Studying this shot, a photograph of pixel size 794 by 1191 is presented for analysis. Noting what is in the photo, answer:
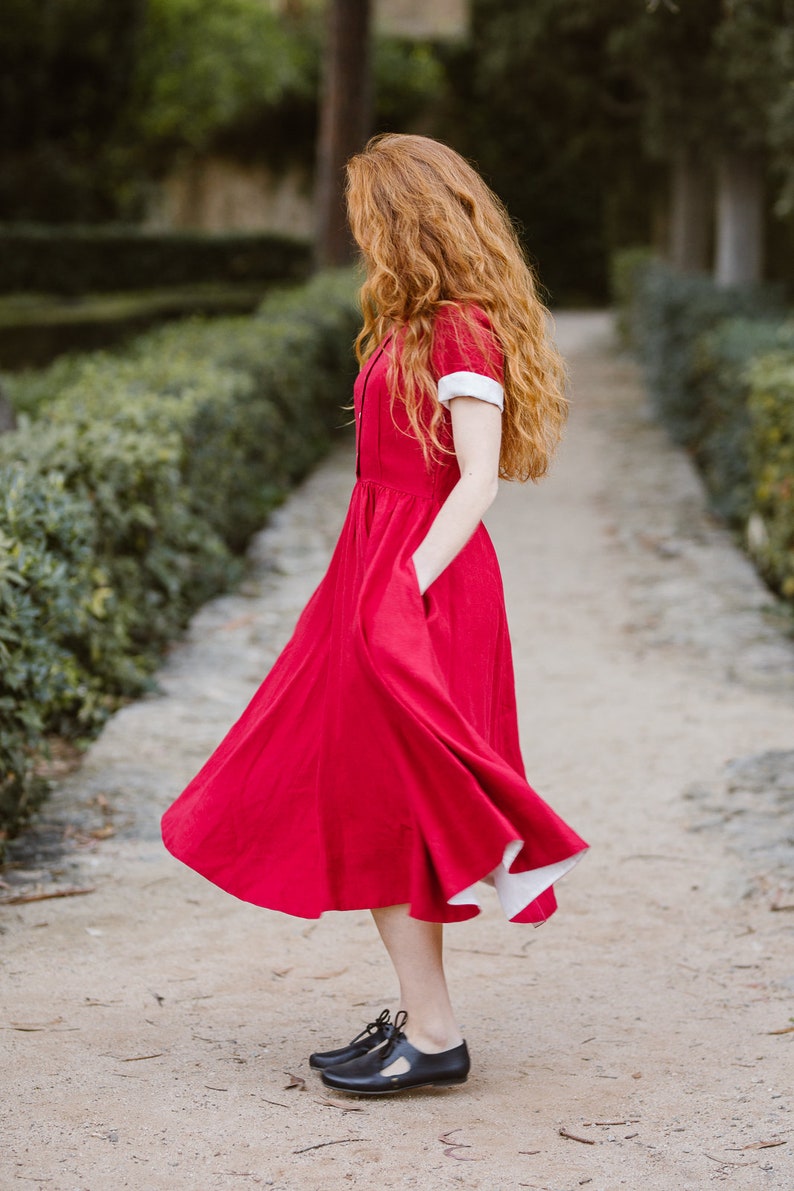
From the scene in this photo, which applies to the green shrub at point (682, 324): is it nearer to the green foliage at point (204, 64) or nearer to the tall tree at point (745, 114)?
the tall tree at point (745, 114)

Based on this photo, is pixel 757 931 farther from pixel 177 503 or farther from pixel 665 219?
pixel 665 219

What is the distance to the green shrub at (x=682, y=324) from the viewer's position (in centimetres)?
1184

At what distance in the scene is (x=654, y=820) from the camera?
477 cm

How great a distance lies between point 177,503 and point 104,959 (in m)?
3.24

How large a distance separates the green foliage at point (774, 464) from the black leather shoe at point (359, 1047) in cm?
455

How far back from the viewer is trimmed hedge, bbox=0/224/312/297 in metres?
23.9

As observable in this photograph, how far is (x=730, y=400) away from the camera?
928cm

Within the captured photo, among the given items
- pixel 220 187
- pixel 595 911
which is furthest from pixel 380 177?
pixel 220 187

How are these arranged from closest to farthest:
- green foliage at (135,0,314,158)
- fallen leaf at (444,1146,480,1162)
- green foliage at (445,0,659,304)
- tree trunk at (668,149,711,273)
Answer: fallen leaf at (444,1146,480,1162), green foliage at (445,0,659,304), tree trunk at (668,149,711,273), green foliage at (135,0,314,158)

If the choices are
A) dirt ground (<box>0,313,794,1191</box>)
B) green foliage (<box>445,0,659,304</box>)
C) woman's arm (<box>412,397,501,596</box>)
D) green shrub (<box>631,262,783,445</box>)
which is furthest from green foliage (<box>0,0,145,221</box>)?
woman's arm (<box>412,397,501,596</box>)

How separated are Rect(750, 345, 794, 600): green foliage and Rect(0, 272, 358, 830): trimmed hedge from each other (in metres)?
2.97

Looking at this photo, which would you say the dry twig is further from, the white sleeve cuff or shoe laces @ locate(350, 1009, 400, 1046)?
the white sleeve cuff

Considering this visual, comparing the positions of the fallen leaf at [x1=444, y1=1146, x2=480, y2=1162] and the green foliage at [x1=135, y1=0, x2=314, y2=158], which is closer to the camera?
the fallen leaf at [x1=444, y1=1146, x2=480, y2=1162]

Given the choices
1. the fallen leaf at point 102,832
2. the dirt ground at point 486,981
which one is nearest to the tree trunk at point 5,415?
the dirt ground at point 486,981
